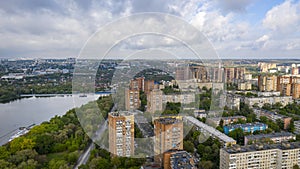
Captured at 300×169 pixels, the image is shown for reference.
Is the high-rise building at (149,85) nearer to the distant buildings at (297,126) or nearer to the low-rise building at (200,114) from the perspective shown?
the low-rise building at (200,114)

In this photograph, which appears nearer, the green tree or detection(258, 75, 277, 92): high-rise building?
the green tree

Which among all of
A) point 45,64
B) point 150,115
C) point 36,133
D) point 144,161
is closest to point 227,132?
point 150,115

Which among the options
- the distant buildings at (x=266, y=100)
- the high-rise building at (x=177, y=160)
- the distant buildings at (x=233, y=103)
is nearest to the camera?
the high-rise building at (x=177, y=160)

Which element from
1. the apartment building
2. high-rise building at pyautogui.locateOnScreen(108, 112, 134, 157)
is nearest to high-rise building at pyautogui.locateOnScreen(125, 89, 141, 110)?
the apartment building

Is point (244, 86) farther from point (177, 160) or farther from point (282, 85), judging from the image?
point (177, 160)

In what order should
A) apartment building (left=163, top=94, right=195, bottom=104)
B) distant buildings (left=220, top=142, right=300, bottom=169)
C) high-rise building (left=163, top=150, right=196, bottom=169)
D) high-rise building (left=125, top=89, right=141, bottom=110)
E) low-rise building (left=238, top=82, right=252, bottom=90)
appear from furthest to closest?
low-rise building (left=238, top=82, right=252, bottom=90), apartment building (left=163, top=94, right=195, bottom=104), high-rise building (left=125, top=89, right=141, bottom=110), distant buildings (left=220, top=142, right=300, bottom=169), high-rise building (left=163, top=150, right=196, bottom=169)

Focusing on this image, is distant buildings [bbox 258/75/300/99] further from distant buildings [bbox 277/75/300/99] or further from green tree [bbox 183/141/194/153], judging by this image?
green tree [bbox 183/141/194/153]

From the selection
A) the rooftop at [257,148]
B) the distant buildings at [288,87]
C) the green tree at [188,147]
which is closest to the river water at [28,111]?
the green tree at [188,147]
